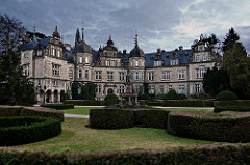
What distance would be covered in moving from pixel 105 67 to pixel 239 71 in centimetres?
2628

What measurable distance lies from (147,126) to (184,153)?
746 centimetres

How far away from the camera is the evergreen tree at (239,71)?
90.0 ft

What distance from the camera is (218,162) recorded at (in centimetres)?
417

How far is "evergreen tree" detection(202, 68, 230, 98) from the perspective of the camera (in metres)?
34.1

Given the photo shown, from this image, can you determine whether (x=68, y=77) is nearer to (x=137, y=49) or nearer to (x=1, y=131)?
(x=137, y=49)

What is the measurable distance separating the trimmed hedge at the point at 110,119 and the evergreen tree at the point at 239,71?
2367cm

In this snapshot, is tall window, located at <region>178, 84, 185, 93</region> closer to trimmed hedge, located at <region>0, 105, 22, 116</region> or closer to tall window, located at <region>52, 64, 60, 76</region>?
tall window, located at <region>52, 64, 60, 76</region>

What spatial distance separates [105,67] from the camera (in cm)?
4291

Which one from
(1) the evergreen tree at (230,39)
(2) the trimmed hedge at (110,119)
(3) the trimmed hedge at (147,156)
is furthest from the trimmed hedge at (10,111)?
(1) the evergreen tree at (230,39)

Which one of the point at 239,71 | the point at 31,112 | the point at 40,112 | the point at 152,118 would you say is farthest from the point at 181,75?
the point at 31,112

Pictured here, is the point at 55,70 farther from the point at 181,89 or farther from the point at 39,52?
the point at 181,89

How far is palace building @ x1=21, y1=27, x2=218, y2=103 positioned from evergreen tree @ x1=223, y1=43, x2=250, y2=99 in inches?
401

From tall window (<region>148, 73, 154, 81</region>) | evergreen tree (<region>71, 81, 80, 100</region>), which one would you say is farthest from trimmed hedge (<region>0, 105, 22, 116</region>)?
tall window (<region>148, 73, 154, 81</region>)

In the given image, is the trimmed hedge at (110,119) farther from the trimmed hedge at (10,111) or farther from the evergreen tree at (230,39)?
the evergreen tree at (230,39)
